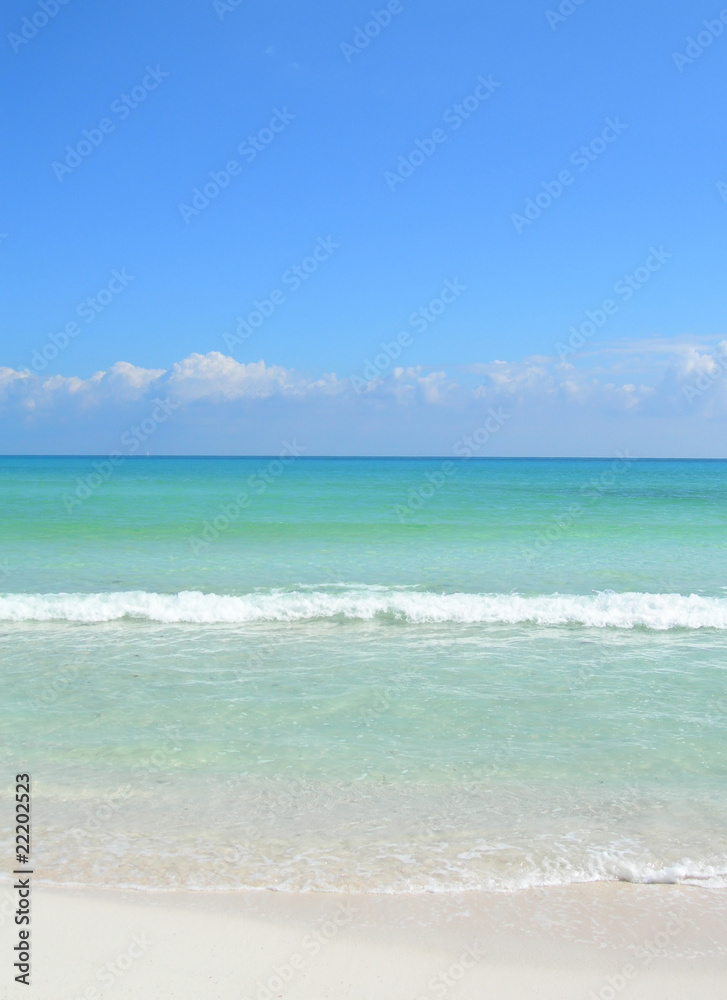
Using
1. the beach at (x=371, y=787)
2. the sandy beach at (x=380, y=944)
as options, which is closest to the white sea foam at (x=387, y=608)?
the beach at (x=371, y=787)

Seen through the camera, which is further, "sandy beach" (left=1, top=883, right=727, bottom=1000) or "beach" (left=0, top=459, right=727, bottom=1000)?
"beach" (left=0, top=459, right=727, bottom=1000)

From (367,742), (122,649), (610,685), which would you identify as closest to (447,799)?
(367,742)

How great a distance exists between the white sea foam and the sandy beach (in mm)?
8312

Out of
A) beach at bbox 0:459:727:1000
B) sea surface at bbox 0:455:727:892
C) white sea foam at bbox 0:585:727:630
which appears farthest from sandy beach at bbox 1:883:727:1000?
white sea foam at bbox 0:585:727:630

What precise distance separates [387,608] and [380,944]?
30.5 ft

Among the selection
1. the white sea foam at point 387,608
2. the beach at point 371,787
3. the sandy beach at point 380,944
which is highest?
the white sea foam at point 387,608

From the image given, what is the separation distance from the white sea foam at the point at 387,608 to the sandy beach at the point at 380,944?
8312 millimetres

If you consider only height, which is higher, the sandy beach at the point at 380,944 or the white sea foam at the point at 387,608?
the white sea foam at the point at 387,608

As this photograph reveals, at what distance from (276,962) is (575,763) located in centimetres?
371

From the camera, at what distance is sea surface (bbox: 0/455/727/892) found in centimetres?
520

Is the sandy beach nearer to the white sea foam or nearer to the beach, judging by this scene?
the beach

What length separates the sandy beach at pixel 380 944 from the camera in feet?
12.7

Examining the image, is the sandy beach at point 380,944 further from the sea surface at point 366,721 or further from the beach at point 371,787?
the sea surface at point 366,721

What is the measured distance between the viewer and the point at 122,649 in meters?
11.0
